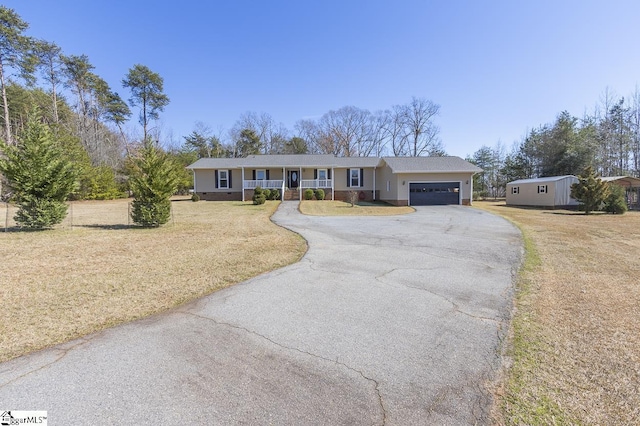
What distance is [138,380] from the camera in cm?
264

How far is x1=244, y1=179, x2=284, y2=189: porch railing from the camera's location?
26.8m

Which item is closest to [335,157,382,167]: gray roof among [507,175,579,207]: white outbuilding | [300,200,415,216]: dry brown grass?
[300,200,415,216]: dry brown grass

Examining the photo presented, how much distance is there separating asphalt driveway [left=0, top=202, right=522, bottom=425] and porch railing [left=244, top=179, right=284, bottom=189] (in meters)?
21.8

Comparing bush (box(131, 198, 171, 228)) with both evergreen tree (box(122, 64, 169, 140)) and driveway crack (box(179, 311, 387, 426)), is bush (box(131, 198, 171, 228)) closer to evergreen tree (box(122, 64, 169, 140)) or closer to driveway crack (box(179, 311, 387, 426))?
Answer: driveway crack (box(179, 311, 387, 426))

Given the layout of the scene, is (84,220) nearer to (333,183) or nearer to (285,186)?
(285,186)

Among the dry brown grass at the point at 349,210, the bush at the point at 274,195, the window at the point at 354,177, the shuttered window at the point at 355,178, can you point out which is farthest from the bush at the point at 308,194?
the dry brown grass at the point at 349,210

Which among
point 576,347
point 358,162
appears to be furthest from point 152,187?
point 358,162

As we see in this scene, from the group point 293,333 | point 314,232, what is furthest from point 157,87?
point 293,333

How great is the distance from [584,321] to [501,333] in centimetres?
125

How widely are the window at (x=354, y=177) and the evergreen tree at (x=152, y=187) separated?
714 inches

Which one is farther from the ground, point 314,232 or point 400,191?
point 400,191

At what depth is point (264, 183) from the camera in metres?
26.8

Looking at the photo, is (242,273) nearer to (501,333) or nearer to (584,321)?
(501,333)

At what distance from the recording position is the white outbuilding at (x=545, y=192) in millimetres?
25938
